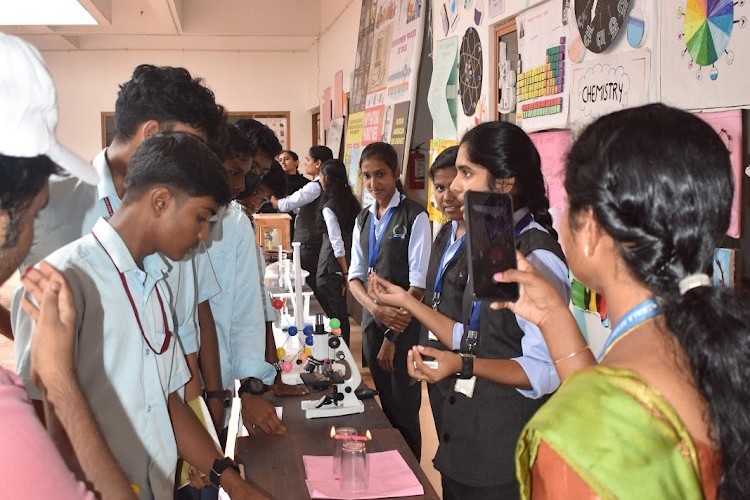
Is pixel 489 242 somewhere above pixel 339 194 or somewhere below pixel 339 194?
below

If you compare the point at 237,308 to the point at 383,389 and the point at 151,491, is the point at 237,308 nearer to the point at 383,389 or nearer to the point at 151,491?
the point at 151,491

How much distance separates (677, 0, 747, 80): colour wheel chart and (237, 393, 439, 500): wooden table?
4.27ft

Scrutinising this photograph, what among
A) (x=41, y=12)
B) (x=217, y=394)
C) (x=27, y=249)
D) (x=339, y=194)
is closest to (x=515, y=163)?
(x=217, y=394)

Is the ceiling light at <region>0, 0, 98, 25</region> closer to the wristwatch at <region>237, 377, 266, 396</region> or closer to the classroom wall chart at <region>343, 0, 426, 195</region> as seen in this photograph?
the classroom wall chart at <region>343, 0, 426, 195</region>

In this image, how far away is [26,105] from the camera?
0.82 meters

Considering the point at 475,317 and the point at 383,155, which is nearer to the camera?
the point at 475,317

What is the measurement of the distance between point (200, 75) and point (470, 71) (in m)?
8.76

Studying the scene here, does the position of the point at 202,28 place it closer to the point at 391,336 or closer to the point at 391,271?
the point at 391,271

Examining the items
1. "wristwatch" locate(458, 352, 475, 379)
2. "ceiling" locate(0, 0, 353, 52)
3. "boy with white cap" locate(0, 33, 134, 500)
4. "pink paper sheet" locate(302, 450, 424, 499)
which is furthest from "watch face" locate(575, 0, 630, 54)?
"ceiling" locate(0, 0, 353, 52)

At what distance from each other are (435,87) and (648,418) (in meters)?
4.02

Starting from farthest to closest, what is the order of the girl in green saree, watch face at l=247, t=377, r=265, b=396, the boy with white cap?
1. watch face at l=247, t=377, r=265, b=396
2. the girl in green saree
3. the boy with white cap

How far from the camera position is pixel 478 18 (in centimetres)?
397

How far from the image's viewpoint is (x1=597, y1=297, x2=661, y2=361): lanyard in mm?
980

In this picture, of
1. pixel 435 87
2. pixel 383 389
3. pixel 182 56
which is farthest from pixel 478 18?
pixel 182 56
